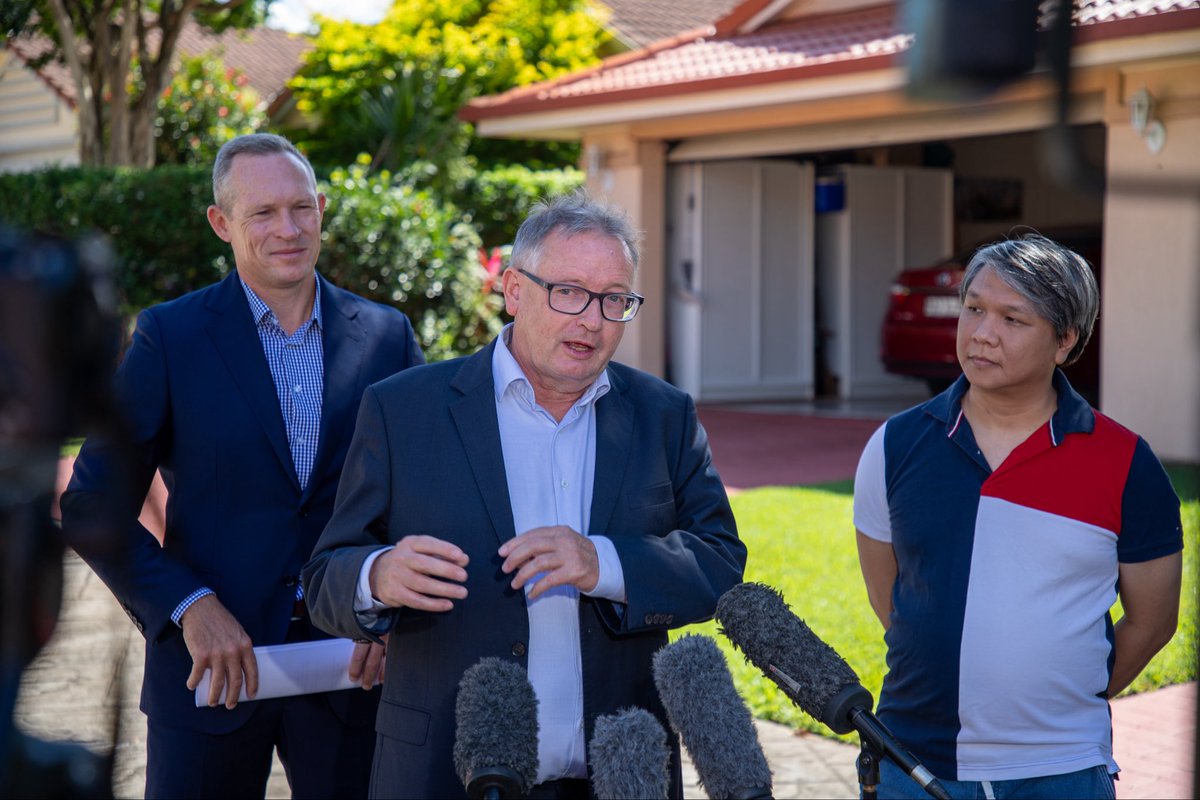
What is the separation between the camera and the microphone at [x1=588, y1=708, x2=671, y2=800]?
1.71 meters

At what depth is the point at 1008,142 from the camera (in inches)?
743

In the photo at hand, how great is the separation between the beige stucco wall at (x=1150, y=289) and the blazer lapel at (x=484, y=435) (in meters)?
8.66

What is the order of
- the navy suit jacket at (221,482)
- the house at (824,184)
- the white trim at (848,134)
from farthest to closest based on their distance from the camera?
the white trim at (848,134)
the house at (824,184)
the navy suit jacket at (221,482)

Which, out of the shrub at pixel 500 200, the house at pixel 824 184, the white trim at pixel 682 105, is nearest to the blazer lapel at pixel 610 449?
the house at pixel 824 184

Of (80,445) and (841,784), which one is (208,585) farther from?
(841,784)

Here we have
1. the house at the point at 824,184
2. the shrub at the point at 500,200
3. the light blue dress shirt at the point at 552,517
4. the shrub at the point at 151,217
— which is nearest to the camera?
the light blue dress shirt at the point at 552,517

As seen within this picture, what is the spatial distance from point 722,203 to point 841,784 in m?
11.5

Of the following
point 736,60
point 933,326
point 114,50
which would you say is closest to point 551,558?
point 933,326

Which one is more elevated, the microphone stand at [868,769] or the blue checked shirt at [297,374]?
the blue checked shirt at [297,374]

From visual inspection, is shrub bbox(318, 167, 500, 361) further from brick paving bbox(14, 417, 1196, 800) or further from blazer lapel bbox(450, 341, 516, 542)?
blazer lapel bbox(450, 341, 516, 542)

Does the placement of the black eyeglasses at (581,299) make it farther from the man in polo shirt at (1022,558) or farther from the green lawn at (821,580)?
the green lawn at (821,580)

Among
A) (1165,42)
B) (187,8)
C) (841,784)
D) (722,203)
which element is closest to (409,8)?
(187,8)

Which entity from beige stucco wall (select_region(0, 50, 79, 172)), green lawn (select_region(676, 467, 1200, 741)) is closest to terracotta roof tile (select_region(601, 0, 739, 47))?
beige stucco wall (select_region(0, 50, 79, 172))

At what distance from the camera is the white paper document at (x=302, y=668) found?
9.46ft
